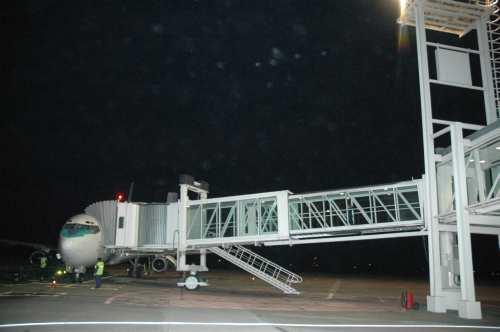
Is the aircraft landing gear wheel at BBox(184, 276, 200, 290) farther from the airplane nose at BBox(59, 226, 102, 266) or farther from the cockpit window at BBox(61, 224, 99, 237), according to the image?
the cockpit window at BBox(61, 224, 99, 237)

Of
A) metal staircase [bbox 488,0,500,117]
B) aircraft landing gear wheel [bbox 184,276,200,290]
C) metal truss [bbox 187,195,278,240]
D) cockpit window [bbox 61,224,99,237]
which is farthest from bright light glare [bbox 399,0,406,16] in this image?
cockpit window [bbox 61,224,99,237]

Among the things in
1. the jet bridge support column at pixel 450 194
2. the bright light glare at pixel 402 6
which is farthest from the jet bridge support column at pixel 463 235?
the bright light glare at pixel 402 6

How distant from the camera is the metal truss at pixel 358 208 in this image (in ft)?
78.6

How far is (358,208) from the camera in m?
24.7

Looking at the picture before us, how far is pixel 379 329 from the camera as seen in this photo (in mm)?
15094

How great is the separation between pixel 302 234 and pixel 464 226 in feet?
30.7

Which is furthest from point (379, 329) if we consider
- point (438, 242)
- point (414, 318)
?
point (438, 242)

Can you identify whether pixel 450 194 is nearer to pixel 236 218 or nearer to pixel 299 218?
pixel 299 218

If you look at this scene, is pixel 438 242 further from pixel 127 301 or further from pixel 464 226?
pixel 127 301

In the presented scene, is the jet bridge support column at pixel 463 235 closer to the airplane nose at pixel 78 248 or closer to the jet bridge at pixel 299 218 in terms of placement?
the jet bridge at pixel 299 218

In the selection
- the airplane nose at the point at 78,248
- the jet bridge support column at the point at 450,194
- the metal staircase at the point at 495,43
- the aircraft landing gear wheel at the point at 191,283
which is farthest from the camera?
the airplane nose at the point at 78,248

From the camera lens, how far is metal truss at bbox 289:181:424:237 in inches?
944

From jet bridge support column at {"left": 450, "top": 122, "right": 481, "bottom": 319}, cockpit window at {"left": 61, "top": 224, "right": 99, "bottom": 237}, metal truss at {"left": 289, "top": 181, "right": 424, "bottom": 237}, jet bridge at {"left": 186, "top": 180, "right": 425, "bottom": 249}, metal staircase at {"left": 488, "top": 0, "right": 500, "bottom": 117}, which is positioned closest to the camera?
jet bridge support column at {"left": 450, "top": 122, "right": 481, "bottom": 319}

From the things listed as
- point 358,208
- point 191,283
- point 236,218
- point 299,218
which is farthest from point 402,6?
point 191,283
